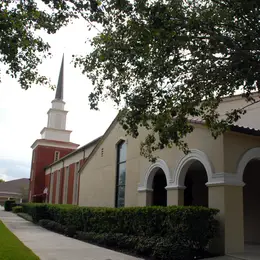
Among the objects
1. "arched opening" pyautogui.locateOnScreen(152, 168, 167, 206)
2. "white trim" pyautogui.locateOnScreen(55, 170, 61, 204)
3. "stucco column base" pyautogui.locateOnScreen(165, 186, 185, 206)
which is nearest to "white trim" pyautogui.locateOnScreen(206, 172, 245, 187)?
"stucco column base" pyautogui.locateOnScreen(165, 186, 185, 206)

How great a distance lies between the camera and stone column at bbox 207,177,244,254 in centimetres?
1034

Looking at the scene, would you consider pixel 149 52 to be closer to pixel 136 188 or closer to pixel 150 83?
pixel 150 83

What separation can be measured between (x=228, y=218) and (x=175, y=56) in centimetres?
524

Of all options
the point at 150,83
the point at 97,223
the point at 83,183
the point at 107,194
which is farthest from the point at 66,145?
the point at 150,83

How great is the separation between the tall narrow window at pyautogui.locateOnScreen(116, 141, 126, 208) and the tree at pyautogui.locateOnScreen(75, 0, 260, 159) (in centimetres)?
901

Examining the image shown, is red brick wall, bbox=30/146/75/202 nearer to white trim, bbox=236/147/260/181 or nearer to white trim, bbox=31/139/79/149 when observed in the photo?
white trim, bbox=31/139/79/149

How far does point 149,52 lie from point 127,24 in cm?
77

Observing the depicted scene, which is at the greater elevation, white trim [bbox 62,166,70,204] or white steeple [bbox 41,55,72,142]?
white steeple [bbox 41,55,72,142]

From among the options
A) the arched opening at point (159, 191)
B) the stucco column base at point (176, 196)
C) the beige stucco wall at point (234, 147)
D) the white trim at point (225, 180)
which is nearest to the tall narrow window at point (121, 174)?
the arched opening at point (159, 191)

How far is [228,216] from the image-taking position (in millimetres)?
10508

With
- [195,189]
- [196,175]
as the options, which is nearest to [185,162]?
[196,175]

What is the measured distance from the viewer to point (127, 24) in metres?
7.79

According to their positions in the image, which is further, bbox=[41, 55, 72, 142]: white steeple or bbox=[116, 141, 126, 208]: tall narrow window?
bbox=[41, 55, 72, 142]: white steeple

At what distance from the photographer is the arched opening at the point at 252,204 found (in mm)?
13812
